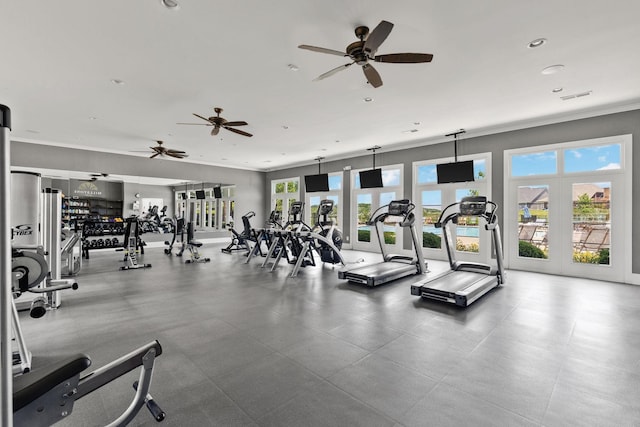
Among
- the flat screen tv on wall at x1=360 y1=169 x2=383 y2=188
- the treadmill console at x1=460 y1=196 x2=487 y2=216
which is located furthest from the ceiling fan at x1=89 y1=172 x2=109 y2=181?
the treadmill console at x1=460 y1=196 x2=487 y2=216

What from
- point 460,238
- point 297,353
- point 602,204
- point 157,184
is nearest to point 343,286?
point 297,353

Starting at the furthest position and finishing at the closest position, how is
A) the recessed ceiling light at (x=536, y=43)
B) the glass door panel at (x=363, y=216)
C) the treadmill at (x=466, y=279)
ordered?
the glass door panel at (x=363, y=216), the treadmill at (x=466, y=279), the recessed ceiling light at (x=536, y=43)

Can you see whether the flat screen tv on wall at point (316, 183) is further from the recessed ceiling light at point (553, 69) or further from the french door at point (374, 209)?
the recessed ceiling light at point (553, 69)

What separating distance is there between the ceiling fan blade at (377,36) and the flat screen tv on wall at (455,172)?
5.20m

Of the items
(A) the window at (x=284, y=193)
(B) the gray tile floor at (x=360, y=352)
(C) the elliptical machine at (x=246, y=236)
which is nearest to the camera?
(B) the gray tile floor at (x=360, y=352)

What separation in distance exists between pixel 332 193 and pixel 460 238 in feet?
15.6

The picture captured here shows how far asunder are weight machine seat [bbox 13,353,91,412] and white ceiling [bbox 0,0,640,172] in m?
3.08

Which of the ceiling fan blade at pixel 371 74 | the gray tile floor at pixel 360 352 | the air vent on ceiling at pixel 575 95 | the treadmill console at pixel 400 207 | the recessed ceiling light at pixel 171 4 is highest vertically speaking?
the recessed ceiling light at pixel 171 4

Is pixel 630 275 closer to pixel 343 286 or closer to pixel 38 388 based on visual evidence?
pixel 343 286

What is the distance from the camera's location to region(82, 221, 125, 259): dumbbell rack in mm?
9198

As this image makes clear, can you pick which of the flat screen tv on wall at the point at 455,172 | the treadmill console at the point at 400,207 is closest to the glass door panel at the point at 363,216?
the flat screen tv on wall at the point at 455,172

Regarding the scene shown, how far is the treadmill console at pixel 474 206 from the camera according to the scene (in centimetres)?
546

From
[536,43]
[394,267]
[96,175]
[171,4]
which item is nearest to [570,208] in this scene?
[394,267]

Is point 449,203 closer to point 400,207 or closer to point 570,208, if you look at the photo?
point 400,207
